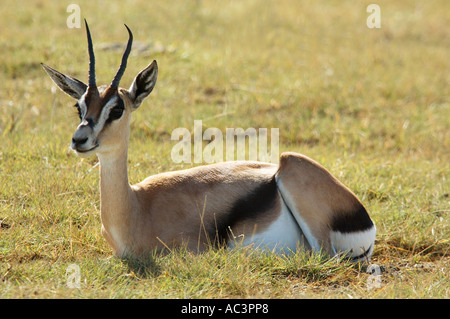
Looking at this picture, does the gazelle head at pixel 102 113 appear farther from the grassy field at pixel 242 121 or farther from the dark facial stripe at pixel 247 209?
the dark facial stripe at pixel 247 209

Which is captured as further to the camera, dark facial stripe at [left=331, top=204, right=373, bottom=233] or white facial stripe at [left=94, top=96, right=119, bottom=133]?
dark facial stripe at [left=331, top=204, right=373, bottom=233]

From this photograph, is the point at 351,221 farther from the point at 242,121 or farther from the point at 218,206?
the point at 242,121

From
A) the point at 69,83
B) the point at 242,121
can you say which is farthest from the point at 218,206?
the point at 242,121

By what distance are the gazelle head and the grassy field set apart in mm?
880

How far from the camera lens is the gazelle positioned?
15.7 feet

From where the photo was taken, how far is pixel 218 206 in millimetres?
5102

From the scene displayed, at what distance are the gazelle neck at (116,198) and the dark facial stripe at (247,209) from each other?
72cm

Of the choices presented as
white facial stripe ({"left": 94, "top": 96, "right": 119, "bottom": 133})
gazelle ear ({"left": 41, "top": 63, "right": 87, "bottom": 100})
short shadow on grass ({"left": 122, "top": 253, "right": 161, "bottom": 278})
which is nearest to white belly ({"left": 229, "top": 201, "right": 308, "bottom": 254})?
short shadow on grass ({"left": 122, "top": 253, "right": 161, "bottom": 278})

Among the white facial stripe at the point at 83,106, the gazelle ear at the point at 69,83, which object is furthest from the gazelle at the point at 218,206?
the white facial stripe at the point at 83,106

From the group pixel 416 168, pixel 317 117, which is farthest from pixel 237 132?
pixel 416 168

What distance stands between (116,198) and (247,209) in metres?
1.05

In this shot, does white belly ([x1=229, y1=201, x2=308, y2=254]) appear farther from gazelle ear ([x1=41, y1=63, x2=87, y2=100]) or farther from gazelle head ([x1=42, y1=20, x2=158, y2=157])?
gazelle ear ([x1=41, y1=63, x2=87, y2=100])

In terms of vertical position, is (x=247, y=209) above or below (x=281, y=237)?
above

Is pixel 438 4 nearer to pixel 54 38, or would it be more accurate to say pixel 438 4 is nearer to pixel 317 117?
pixel 317 117
